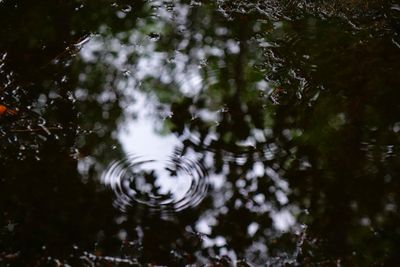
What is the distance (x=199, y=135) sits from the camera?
2.00 meters

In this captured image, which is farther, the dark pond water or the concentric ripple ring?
the concentric ripple ring

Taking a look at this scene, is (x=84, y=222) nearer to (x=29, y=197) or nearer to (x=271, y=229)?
(x=29, y=197)

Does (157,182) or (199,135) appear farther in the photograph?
(199,135)

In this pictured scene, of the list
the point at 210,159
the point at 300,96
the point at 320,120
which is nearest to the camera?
the point at 210,159

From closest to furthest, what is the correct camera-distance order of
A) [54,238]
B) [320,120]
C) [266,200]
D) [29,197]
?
1. [54,238]
2. [29,197]
3. [266,200]
4. [320,120]

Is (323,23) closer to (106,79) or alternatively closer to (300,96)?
(300,96)

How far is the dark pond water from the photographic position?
1534mm

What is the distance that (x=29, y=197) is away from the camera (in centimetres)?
159

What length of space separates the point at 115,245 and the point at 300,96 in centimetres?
132

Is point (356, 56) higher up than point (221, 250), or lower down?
higher up

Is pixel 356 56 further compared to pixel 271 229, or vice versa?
pixel 356 56

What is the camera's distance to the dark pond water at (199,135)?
153 centimetres

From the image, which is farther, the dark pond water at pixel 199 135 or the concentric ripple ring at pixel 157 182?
the concentric ripple ring at pixel 157 182

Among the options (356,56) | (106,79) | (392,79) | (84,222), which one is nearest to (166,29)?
(106,79)
